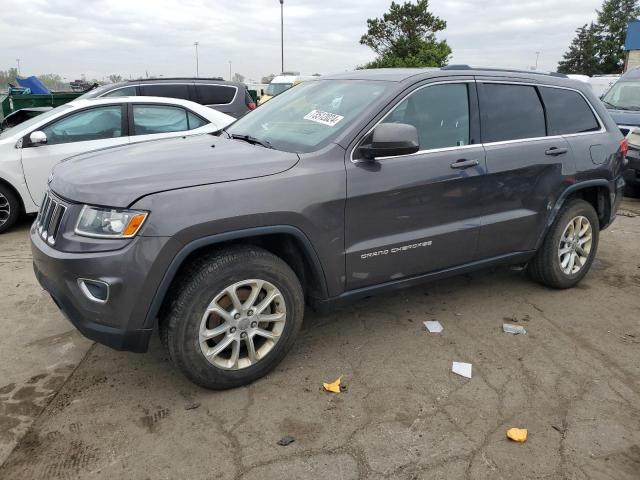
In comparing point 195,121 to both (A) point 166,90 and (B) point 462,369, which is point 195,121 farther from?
(B) point 462,369

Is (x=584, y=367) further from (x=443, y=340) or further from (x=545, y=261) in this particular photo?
(x=545, y=261)

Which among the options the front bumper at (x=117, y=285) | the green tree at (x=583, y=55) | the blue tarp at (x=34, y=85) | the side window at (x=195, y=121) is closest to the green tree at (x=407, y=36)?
the blue tarp at (x=34, y=85)

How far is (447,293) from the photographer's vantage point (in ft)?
14.5

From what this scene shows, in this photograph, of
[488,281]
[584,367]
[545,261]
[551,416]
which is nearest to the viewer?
[551,416]

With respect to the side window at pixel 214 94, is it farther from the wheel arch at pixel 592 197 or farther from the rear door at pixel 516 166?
the wheel arch at pixel 592 197

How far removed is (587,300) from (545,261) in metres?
0.50

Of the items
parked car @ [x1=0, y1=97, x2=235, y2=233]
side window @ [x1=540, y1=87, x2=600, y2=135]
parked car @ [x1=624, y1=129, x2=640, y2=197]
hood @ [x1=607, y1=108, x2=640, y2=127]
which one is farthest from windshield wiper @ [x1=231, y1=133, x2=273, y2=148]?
hood @ [x1=607, y1=108, x2=640, y2=127]

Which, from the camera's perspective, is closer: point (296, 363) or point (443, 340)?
point (296, 363)

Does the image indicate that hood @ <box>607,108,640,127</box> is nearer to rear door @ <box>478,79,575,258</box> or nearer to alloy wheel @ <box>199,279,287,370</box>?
rear door @ <box>478,79,575,258</box>

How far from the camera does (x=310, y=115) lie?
3473 mm

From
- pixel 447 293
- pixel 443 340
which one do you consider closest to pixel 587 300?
pixel 447 293

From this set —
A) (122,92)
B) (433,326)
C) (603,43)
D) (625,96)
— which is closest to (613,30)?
(603,43)

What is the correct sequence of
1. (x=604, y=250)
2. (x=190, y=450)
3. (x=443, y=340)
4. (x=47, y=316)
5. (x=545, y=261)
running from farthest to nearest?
(x=604, y=250)
(x=545, y=261)
(x=47, y=316)
(x=443, y=340)
(x=190, y=450)

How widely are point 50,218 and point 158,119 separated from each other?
4094 mm
